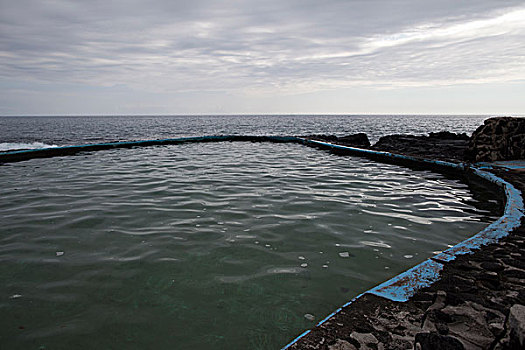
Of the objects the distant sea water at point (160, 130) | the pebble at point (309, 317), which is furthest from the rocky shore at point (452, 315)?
the distant sea water at point (160, 130)

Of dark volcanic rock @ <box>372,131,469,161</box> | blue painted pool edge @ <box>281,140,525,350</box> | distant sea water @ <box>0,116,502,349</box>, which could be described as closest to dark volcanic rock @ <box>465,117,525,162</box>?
dark volcanic rock @ <box>372,131,469,161</box>

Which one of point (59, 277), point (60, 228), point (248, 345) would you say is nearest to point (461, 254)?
point (248, 345)

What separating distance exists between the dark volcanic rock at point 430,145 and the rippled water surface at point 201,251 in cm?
672

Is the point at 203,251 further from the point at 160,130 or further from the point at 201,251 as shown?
the point at 160,130

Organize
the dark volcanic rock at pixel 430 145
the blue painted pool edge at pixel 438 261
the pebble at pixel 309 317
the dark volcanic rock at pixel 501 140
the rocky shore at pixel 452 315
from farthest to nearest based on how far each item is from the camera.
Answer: the dark volcanic rock at pixel 430 145 → the dark volcanic rock at pixel 501 140 → the pebble at pixel 309 317 → the blue painted pool edge at pixel 438 261 → the rocky shore at pixel 452 315

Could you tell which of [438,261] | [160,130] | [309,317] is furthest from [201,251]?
[160,130]

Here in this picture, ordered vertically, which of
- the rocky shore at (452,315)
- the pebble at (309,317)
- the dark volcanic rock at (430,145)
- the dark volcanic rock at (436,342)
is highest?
the dark volcanic rock at (430,145)

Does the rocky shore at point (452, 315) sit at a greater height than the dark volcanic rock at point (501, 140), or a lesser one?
lesser

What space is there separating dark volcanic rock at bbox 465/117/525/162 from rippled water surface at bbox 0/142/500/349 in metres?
3.60

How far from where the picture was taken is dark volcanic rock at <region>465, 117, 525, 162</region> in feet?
33.4

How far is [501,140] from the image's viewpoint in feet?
34.0

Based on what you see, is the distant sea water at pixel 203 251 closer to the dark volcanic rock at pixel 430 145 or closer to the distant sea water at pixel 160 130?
the dark volcanic rock at pixel 430 145

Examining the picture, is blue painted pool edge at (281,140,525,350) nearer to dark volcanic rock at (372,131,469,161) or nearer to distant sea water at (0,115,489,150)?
dark volcanic rock at (372,131,469,161)

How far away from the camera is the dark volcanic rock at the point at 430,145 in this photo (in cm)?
1416
